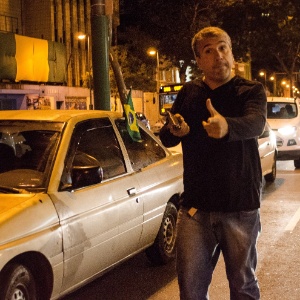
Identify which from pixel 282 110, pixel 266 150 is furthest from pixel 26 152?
pixel 282 110

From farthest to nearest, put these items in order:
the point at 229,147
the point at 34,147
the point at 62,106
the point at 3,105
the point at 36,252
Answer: the point at 62,106 < the point at 3,105 < the point at 34,147 < the point at 36,252 < the point at 229,147

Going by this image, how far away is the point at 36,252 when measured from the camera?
414cm

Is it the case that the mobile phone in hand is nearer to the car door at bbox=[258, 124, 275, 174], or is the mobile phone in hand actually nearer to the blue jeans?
the blue jeans

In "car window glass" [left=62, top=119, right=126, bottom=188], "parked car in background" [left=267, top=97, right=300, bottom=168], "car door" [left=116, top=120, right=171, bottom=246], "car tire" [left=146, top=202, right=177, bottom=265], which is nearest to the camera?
"car window glass" [left=62, top=119, right=126, bottom=188]

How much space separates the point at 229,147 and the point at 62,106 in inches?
1271

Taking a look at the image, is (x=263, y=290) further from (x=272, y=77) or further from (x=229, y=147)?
(x=272, y=77)

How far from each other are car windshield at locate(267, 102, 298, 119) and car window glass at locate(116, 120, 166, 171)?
32.3ft

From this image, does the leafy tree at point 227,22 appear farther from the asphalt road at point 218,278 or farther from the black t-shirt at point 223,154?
the black t-shirt at point 223,154

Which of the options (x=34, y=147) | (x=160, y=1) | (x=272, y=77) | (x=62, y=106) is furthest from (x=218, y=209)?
(x=272, y=77)

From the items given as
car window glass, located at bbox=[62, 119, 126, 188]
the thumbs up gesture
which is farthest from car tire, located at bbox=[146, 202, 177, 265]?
the thumbs up gesture

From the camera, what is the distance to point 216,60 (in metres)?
3.34

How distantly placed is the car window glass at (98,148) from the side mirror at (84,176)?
27 centimetres

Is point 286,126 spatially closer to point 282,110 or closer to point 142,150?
point 282,110

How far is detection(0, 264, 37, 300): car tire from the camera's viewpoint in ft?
12.8
